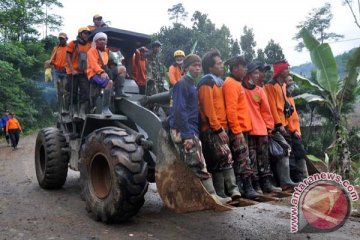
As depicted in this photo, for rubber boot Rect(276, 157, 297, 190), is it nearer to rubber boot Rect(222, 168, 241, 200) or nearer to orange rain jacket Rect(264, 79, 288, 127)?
orange rain jacket Rect(264, 79, 288, 127)

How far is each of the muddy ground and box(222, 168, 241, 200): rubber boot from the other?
0.76 m

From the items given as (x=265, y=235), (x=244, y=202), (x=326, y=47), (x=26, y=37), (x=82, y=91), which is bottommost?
(x=265, y=235)

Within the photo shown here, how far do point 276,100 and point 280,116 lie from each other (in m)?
0.23

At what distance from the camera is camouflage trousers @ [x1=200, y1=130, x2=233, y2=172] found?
4668mm

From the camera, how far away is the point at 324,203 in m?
4.70

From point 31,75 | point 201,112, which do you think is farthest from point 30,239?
point 31,75

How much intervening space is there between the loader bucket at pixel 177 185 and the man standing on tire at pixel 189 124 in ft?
0.30

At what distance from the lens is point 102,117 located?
593 centimetres

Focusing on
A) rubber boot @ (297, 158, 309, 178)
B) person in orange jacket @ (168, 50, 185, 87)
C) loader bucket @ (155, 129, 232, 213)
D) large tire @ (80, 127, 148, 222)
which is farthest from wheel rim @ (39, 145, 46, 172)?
rubber boot @ (297, 158, 309, 178)

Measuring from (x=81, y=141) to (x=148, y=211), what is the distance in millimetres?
1563

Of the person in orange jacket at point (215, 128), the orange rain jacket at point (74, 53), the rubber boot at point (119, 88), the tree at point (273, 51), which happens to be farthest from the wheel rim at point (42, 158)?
the tree at point (273, 51)

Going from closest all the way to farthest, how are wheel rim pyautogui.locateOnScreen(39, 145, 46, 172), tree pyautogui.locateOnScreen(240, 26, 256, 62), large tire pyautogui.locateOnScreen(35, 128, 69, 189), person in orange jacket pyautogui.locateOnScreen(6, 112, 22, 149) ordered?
1. large tire pyautogui.locateOnScreen(35, 128, 69, 189)
2. wheel rim pyautogui.locateOnScreen(39, 145, 46, 172)
3. person in orange jacket pyautogui.locateOnScreen(6, 112, 22, 149)
4. tree pyautogui.locateOnScreen(240, 26, 256, 62)

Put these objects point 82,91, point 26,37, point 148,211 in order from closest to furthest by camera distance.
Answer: point 148,211, point 82,91, point 26,37

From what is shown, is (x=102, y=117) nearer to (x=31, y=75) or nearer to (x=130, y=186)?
(x=130, y=186)
